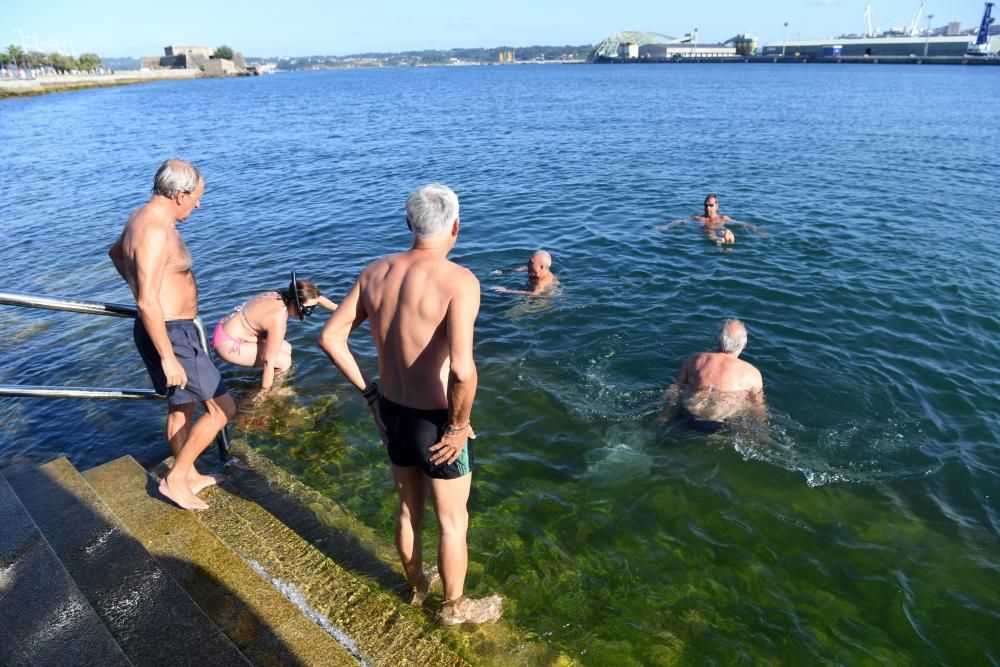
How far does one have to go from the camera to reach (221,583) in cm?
345

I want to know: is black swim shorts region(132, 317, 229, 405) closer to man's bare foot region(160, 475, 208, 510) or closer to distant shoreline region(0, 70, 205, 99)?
man's bare foot region(160, 475, 208, 510)

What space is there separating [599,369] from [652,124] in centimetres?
3123

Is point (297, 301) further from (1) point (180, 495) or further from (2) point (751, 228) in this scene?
(2) point (751, 228)

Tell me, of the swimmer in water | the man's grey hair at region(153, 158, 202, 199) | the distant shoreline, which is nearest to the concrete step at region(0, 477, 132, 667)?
the man's grey hair at region(153, 158, 202, 199)

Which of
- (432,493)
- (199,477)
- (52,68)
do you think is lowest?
(199,477)

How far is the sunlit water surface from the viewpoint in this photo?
4.44 metres

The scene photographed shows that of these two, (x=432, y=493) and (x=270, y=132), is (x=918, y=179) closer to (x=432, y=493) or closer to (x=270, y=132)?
(x=432, y=493)

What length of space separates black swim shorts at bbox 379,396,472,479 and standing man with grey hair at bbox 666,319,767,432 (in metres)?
3.95

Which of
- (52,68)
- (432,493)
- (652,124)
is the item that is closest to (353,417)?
(432,493)

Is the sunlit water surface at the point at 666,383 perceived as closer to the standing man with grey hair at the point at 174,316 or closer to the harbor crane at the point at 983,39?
the standing man with grey hair at the point at 174,316

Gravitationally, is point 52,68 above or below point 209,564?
above

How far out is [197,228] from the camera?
54.8 feet

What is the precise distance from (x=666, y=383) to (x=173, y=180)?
19.1 ft

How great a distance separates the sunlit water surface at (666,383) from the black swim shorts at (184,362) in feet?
5.48
